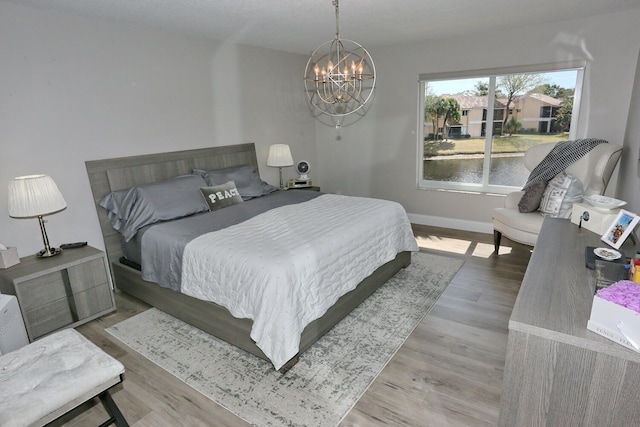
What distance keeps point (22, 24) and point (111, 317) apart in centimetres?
236

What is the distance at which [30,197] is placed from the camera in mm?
2559

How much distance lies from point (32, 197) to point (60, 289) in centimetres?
70

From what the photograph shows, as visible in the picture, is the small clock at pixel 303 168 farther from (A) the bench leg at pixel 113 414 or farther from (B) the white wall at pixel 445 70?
(A) the bench leg at pixel 113 414

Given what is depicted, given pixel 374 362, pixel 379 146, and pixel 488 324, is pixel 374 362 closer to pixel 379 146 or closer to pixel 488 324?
pixel 488 324

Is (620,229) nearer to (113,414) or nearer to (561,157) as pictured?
(561,157)

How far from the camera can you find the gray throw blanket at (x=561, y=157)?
3566 mm

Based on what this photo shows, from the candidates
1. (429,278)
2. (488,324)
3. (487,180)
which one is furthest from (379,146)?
(488,324)

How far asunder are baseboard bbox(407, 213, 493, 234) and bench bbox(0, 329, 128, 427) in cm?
428

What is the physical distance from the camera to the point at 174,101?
12.5ft

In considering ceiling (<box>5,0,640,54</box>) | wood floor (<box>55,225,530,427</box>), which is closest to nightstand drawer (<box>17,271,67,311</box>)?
wood floor (<box>55,225,530,427</box>)

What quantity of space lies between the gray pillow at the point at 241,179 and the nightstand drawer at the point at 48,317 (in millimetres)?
1660

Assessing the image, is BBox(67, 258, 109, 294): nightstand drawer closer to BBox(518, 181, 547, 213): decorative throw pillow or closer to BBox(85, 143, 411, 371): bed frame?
BBox(85, 143, 411, 371): bed frame

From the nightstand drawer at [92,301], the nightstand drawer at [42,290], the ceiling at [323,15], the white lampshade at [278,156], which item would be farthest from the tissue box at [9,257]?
the white lampshade at [278,156]

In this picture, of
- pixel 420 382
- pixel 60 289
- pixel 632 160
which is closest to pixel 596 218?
pixel 420 382
